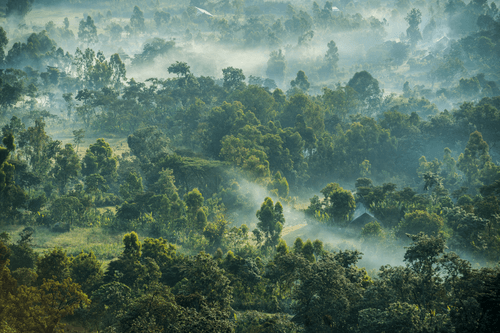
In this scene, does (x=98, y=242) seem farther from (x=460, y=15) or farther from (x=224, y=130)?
(x=460, y=15)

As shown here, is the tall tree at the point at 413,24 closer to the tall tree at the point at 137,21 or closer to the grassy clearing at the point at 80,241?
the tall tree at the point at 137,21

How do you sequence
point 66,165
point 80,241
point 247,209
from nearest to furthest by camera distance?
point 80,241, point 66,165, point 247,209

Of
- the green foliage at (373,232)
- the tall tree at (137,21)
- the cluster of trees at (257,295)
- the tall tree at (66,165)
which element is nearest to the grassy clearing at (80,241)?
the tall tree at (66,165)

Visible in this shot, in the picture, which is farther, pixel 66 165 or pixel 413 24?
pixel 413 24

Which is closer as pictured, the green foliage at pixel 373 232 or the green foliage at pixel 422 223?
the green foliage at pixel 422 223

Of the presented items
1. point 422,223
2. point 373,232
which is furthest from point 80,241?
point 422,223

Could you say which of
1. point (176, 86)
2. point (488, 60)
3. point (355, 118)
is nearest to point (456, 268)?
point (355, 118)

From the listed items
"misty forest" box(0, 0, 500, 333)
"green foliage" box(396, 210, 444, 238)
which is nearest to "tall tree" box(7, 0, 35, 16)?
"misty forest" box(0, 0, 500, 333)

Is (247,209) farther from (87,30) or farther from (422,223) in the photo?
(87,30)

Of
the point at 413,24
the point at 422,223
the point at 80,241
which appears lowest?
the point at 80,241

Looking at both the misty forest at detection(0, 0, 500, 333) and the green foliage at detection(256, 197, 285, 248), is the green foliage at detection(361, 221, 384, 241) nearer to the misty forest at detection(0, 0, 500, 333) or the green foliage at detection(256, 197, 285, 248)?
the misty forest at detection(0, 0, 500, 333)
